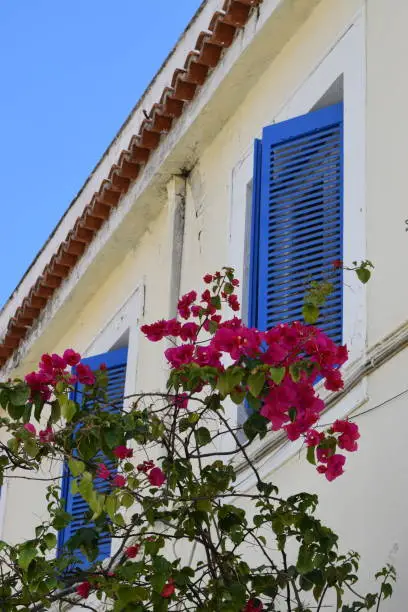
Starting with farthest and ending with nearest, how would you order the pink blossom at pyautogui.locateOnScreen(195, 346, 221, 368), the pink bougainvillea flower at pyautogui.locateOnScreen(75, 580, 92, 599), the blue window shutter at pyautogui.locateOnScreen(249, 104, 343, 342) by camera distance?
the blue window shutter at pyautogui.locateOnScreen(249, 104, 343, 342) < the pink bougainvillea flower at pyautogui.locateOnScreen(75, 580, 92, 599) < the pink blossom at pyautogui.locateOnScreen(195, 346, 221, 368)

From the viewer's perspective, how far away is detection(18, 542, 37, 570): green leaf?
4.23m

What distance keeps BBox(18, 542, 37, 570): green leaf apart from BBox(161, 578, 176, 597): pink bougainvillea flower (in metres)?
0.41

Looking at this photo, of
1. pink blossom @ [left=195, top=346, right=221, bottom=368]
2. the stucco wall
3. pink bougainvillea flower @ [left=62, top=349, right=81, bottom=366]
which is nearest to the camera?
pink blossom @ [left=195, top=346, right=221, bottom=368]

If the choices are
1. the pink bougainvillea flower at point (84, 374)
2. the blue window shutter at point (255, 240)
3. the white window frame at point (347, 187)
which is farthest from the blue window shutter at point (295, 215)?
the pink bougainvillea flower at point (84, 374)

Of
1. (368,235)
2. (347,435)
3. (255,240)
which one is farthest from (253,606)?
(255,240)

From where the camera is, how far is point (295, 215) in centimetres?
632

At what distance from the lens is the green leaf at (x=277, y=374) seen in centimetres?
404

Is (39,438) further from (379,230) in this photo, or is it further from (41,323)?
(41,323)

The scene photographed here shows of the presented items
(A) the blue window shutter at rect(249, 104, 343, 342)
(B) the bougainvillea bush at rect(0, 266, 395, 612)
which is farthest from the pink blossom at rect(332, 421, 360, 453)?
(A) the blue window shutter at rect(249, 104, 343, 342)

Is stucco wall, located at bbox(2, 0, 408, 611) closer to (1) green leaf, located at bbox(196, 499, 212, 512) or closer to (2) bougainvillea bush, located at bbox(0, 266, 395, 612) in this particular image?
(2) bougainvillea bush, located at bbox(0, 266, 395, 612)

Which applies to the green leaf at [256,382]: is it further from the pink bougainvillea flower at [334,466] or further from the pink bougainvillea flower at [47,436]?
the pink bougainvillea flower at [47,436]

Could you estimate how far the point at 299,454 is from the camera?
561 centimetres

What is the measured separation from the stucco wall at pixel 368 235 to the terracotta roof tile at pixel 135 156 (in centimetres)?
27

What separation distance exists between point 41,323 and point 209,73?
2.82m
